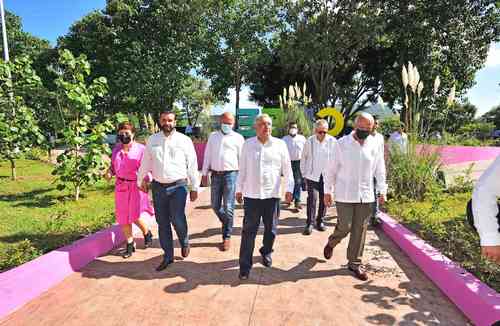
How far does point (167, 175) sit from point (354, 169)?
219 cm

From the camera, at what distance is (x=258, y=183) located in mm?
3828

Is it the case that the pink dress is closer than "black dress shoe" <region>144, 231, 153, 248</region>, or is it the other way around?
the pink dress

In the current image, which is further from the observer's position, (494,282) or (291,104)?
(291,104)

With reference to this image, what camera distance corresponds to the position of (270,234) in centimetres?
410

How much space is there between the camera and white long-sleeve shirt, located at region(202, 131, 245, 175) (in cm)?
496

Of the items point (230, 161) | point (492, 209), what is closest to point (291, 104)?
point (230, 161)

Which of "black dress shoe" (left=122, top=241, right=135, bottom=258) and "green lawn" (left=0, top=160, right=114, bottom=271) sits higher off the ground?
"green lawn" (left=0, top=160, right=114, bottom=271)

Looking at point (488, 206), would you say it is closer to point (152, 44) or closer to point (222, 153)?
point (222, 153)

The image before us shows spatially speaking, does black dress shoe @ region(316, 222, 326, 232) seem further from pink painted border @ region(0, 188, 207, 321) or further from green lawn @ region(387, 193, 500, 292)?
pink painted border @ region(0, 188, 207, 321)

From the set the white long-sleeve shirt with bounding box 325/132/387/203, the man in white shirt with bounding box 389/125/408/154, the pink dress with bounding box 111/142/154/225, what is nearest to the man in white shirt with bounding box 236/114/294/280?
the white long-sleeve shirt with bounding box 325/132/387/203

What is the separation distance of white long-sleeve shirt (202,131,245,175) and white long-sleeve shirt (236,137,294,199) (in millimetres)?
980

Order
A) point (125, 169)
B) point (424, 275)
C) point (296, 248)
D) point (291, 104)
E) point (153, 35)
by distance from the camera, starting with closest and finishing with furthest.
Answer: point (424, 275) < point (125, 169) < point (296, 248) < point (291, 104) < point (153, 35)

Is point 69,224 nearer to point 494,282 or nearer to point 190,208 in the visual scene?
point 190,208

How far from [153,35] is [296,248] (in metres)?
22.5
